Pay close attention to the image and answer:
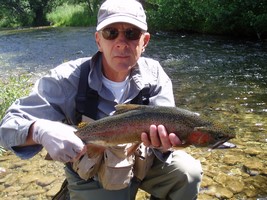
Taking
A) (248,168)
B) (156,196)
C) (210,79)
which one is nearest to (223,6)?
(210,79)

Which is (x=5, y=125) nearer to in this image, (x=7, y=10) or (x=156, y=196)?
(x=156, y=196)

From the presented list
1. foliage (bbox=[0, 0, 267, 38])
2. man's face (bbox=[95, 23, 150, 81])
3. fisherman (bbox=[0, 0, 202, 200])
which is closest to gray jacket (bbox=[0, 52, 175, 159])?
fisherman (bbox=[0, 0, 202, 200])

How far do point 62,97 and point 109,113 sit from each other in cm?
41

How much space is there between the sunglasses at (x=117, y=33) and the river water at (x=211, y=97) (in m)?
2.05

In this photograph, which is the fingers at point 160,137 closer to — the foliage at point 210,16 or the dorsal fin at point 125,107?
the dorsal fin at point 125,107

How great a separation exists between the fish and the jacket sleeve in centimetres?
30

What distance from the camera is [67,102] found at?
9.27 feet

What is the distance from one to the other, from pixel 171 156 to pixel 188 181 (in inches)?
10.2

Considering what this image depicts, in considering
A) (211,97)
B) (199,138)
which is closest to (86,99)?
(199,138)

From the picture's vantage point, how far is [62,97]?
2.80 meters

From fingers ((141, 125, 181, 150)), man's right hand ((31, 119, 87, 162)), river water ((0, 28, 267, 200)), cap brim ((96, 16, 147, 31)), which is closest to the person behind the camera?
man's right hand ((31, 119, 87, 162))

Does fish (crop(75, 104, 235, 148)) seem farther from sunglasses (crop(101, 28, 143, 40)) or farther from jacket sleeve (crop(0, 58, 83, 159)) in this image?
sunglasses (crop(101, 28, 143, 40))

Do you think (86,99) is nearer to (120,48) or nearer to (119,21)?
(120,48)

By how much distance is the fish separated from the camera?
8.41 feet
